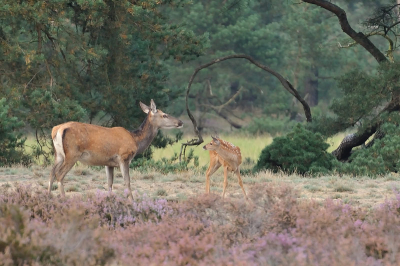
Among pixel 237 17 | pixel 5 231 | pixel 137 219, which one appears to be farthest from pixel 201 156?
pixel 5 231

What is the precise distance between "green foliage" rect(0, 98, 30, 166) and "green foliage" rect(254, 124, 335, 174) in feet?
20.2

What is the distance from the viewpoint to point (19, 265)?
6246 mm

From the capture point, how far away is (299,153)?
18516 millimetres

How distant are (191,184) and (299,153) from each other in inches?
183

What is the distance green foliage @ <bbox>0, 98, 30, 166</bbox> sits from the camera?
1712 cm

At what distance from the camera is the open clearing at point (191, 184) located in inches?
507

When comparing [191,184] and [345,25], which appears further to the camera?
[345,25]

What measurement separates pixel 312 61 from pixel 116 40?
24.2 m

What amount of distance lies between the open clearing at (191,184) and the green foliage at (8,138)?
132 cm

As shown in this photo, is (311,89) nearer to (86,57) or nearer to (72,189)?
(86,57)

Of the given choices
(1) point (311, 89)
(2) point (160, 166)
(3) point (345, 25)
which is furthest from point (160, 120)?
(1) point (311, 89)

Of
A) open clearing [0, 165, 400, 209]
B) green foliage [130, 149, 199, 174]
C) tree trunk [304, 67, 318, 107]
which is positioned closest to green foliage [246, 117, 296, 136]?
tree trunk [304, 67, 318, 107]

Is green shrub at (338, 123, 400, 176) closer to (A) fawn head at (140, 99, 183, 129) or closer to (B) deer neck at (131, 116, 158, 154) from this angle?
(A) fawn head at (140, 99, 183, 129)

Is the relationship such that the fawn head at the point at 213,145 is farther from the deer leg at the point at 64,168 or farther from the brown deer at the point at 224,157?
the deer leg at the point at 64,168
